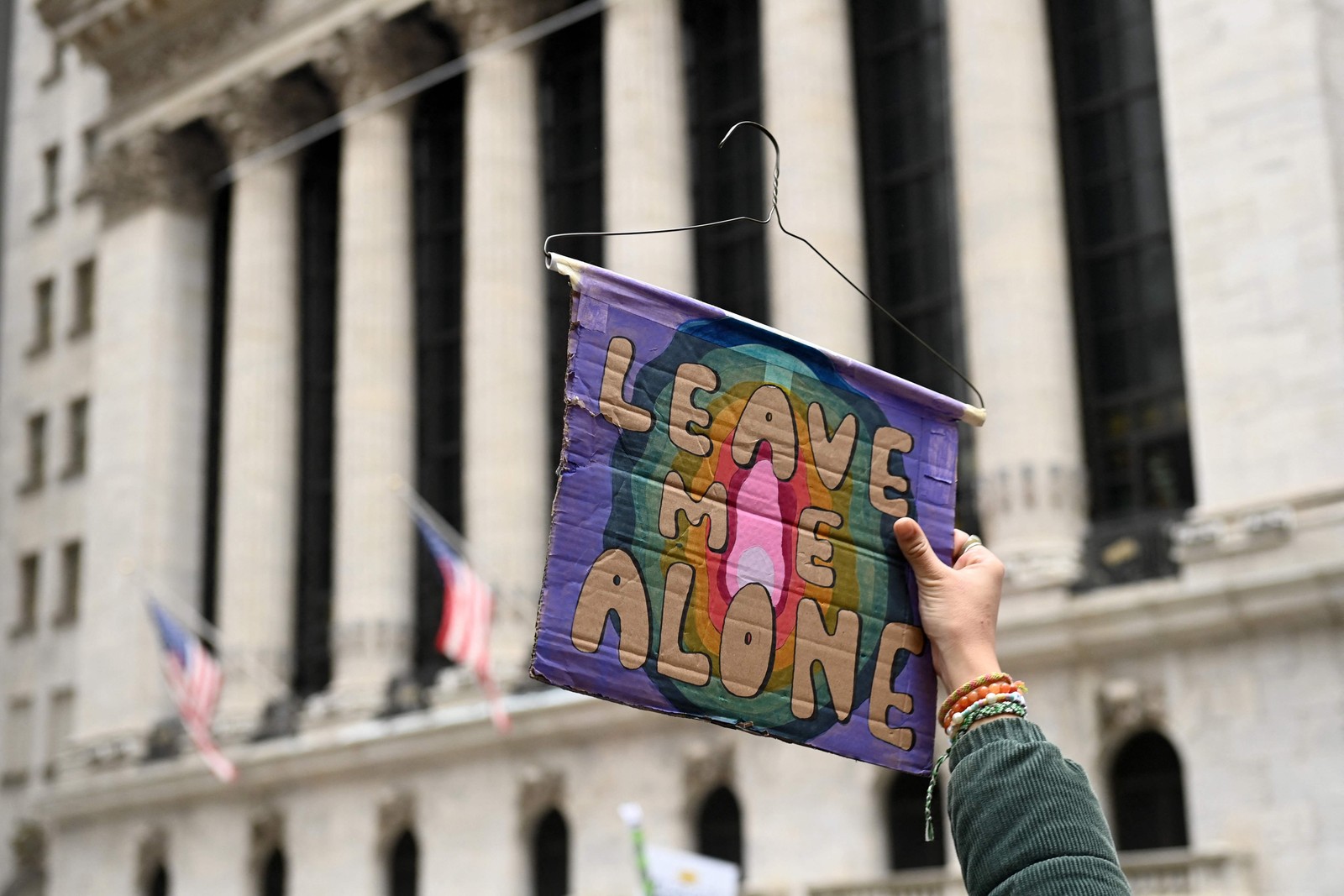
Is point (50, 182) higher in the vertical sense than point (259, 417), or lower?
higher

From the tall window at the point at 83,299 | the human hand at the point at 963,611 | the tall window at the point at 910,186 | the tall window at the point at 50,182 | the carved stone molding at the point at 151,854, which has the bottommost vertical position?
the human hand at the point at 963,611

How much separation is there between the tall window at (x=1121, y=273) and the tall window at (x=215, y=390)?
22630mm

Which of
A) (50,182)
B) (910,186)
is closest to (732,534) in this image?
(910,186)

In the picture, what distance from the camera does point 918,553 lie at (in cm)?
511

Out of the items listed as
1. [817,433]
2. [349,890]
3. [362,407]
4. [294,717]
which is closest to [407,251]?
[362,407]

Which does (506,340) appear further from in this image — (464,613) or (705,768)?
(705,768)

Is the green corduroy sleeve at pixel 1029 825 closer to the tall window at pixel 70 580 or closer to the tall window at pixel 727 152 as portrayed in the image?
the tall window at pixel 727 152

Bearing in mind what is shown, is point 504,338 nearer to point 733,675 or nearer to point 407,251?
point 407,251

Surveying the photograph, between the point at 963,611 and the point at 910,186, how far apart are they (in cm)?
3204

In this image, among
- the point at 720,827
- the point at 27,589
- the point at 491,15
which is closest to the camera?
the point at 720,827

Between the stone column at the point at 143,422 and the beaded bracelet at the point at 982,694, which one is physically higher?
the stone column at the point at 143,422

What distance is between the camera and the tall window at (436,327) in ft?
136

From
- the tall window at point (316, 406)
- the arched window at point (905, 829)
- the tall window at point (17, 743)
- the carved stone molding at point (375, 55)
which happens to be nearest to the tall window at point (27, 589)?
the tall window at point (17, 743)

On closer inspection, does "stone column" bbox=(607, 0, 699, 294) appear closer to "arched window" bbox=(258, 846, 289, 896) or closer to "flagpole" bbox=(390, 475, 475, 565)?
"flagpole" bbox=(390, 475, 475, 565)
